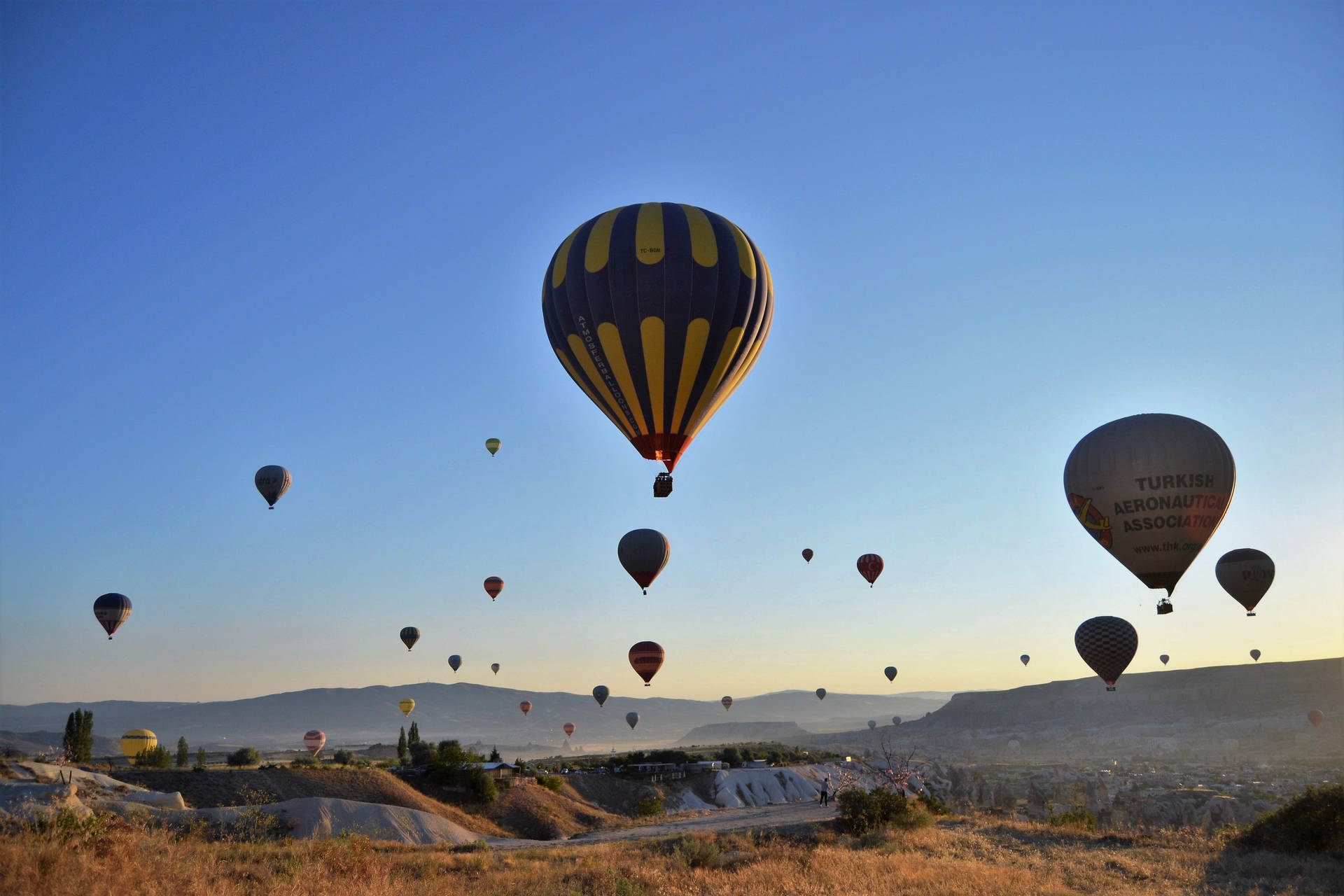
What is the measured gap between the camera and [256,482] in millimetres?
51438

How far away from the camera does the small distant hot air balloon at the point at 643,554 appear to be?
142 ft

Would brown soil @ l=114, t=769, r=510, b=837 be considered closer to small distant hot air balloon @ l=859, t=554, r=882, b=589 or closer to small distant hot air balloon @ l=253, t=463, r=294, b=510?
small distant hot air balloon @ l=253, t=463, r=294, b=510

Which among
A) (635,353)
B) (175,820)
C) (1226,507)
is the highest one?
(635,353)

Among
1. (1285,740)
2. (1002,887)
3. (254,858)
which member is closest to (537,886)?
(254,858)

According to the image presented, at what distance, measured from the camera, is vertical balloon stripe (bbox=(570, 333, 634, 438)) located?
2741 cm

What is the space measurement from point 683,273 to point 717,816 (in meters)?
33.5

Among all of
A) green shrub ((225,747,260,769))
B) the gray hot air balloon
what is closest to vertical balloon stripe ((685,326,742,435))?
the gray hot air balloon

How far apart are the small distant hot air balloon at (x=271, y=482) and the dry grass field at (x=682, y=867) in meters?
28.7

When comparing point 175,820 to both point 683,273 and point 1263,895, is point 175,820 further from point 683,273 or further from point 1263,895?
point 1263,895

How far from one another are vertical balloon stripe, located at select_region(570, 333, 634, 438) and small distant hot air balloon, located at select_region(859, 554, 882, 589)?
3840 centimetres

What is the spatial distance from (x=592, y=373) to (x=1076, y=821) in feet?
85.3

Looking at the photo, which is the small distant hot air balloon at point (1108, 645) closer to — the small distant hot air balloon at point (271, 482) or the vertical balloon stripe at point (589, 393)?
the vertical balloon stripe at point (589, 393)

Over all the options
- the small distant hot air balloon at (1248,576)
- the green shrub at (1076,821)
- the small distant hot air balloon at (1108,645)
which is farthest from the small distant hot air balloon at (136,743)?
the small distant hot air balloon at (1248,576)

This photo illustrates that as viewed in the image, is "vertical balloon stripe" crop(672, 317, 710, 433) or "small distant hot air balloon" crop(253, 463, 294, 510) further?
"small distant hot air balloon" crop(253, 463, 294, 510)
